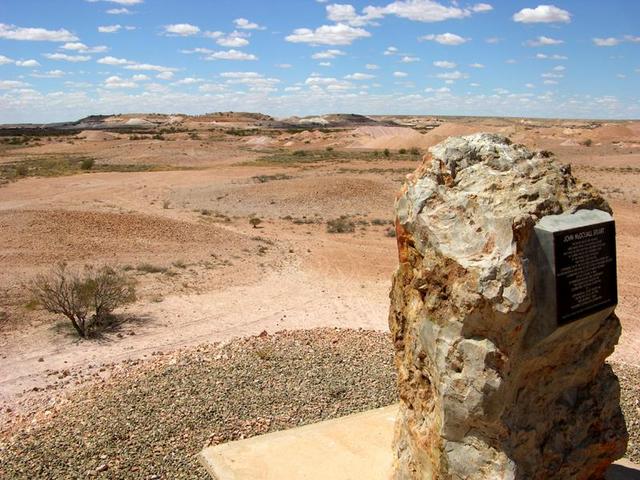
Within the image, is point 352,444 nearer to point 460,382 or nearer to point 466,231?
point 460,382

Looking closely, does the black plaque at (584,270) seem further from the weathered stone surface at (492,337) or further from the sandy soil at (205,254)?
the sandy soil at (205,254)

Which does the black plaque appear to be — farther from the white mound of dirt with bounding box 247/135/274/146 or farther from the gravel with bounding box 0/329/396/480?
the white mound of dirt with bounding box 247/135/274/146

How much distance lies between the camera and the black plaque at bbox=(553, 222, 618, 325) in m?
4.63

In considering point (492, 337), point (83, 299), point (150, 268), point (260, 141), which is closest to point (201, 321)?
point (83, 299)

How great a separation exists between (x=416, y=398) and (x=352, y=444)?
153 centimetres

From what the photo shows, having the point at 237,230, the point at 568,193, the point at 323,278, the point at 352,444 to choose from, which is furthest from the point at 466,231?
the point at 237,230

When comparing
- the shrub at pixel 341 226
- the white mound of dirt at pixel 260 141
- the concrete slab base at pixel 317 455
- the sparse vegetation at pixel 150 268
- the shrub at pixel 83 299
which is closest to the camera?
the concrete slab base at pixel 317 455

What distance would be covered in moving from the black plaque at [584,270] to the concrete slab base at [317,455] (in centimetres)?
204

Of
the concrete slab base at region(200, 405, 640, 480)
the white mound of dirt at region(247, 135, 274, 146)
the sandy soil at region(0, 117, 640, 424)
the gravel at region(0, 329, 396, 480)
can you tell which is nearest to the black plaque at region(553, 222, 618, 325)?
the concrete slab base at region(200, 405, 640, 480)

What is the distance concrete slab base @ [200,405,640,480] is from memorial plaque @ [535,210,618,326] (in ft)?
6.87

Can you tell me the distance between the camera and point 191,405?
7762mm

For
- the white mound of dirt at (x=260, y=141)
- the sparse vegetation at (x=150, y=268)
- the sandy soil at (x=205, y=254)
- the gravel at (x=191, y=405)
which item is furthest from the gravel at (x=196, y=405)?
the white mound of dirt at (x=260, y=141)

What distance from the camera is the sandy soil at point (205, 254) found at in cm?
1166

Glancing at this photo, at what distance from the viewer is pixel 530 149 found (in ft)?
17.1
